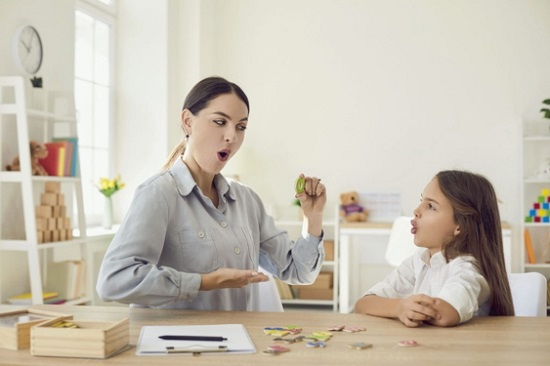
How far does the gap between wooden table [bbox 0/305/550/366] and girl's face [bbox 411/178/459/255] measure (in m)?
0.26

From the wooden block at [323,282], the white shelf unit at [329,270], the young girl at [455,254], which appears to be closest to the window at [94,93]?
the white shelf unit at [329,270]

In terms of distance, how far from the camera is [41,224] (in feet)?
13.0

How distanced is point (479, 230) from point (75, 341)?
3.47 ft

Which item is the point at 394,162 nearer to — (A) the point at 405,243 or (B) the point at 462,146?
(B) the point at 462,146

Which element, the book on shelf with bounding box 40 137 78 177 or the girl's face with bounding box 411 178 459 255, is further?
the book on shelf with bounding box 40 137 78 177

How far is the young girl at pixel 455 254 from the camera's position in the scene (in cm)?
177

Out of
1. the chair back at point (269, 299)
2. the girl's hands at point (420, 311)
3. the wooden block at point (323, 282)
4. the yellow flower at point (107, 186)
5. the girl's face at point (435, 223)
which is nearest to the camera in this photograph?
the girl's hands at point (420, 311)

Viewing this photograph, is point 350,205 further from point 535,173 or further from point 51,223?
point 51,223

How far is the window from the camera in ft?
17.5

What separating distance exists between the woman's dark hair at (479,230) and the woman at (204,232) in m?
0.37

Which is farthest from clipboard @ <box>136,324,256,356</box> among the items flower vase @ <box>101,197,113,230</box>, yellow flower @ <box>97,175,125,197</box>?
flower vase @ <box>101,197,113,230</box>

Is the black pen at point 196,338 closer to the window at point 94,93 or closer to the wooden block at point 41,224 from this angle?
the wooden block at point 41,224

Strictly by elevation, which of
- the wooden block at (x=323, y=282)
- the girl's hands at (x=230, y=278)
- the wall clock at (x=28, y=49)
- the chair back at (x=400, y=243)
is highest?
the wall clock at (x=28, y=49)

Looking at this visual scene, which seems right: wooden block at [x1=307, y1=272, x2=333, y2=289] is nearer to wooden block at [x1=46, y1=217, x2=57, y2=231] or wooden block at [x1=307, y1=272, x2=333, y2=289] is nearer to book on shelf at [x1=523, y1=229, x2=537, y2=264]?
book on shelf at [x1=523, y1=229, x2=537, y2=264]
